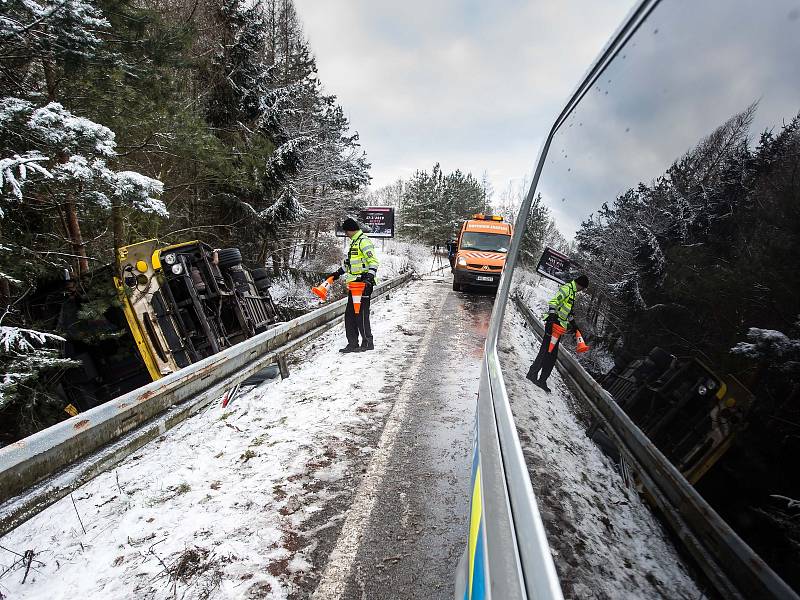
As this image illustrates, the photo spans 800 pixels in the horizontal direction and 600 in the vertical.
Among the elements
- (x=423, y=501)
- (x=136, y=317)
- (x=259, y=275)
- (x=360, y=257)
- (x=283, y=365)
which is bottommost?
(x=423, y=501)

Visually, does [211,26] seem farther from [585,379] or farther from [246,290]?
[585,379]

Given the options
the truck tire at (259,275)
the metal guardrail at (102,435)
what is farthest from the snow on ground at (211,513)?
the truck tire at (259,275)

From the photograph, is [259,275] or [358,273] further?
[259,275]

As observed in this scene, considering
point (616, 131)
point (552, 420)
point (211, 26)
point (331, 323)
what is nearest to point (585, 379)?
point (552, 420)

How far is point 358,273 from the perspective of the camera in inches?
234

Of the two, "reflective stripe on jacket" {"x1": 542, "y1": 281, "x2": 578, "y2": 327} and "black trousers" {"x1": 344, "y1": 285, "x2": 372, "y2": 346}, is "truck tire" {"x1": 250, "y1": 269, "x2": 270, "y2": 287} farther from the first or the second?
"reflective stripe on jacket" {"x1": 542, "y1": 281, "x2": 578, "y2": 327}

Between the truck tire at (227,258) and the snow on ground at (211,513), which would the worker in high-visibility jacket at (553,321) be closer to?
the snow on ground at (211,513)

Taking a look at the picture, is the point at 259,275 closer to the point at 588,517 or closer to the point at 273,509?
the point at 273,509

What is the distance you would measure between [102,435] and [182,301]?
11.8 feet

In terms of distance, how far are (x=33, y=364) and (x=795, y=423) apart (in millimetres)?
6048

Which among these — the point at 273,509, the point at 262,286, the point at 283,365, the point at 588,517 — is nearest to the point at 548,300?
the point at 588,517

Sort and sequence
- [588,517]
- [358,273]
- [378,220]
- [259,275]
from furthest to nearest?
[378,220]
[259,275]
[358,273]
[588,517]

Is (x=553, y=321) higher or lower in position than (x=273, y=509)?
higher

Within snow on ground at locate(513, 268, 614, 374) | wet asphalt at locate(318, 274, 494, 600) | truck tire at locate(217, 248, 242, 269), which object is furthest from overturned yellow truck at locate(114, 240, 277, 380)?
snow on ground at locate(513, 268, 614, 374)
